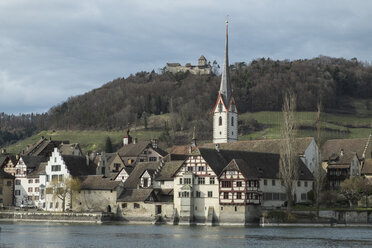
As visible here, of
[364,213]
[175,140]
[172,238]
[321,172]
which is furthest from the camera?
[175,140]

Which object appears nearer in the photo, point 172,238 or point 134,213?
point 172,238

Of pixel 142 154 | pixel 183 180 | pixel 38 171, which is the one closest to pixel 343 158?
pixel 183 180

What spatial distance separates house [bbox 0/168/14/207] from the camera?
413 feet

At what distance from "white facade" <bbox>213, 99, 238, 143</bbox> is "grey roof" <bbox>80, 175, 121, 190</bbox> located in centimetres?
→ 3315

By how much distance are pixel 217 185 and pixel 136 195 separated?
1328cm

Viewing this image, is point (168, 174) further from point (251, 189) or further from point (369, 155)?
point (369, 155)

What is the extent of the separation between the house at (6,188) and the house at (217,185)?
135 ft

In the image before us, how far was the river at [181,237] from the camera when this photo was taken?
67.0m

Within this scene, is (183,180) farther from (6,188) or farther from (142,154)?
(6,188)

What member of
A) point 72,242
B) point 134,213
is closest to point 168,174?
point 134,213

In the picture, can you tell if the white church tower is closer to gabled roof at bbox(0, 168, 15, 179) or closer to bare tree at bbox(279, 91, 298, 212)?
bare tree at bbox(279, 91, 298, 212)

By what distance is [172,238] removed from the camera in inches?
2881

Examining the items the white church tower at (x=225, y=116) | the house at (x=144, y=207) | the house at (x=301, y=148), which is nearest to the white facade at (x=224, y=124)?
the white church tower at (x=225, y=116)

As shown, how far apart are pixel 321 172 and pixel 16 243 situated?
4466 cm
